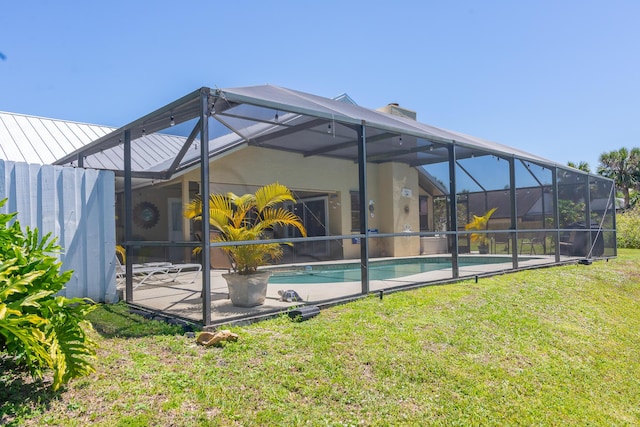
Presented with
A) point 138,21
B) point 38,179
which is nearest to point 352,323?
point 38,179

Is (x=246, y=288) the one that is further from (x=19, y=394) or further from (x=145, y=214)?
(x=145, y=214)

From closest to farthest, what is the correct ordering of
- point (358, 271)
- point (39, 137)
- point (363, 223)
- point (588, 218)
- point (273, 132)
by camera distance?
point (363, 223) → point (358, 271) → point (273, 132) → point (588, 218) → point (39, 137)

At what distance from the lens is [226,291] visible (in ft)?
19.7

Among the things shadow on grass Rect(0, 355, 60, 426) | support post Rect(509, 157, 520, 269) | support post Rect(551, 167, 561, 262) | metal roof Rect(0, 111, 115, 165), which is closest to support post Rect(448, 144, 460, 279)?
support post Rect(509, 157, 520, 269)

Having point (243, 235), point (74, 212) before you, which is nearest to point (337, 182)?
point (243, 235)

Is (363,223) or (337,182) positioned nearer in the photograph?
(363,223)

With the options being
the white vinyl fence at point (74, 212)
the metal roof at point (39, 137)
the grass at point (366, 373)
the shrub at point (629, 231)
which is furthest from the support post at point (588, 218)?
the metal roof at point (39, 137)

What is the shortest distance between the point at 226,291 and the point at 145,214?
19.9 ft

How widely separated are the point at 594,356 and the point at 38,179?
696 centimetres

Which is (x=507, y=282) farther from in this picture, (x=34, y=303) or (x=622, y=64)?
(x=622, y=64)

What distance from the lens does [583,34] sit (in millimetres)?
11109

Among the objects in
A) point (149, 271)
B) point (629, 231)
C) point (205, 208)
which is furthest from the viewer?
point (629, 231)

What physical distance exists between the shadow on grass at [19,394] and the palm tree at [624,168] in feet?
106

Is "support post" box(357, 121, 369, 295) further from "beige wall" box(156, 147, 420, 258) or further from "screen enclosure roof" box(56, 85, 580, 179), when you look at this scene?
"beige wall" box(156, 147, 420, 258)
